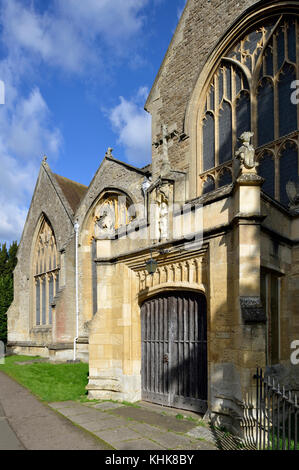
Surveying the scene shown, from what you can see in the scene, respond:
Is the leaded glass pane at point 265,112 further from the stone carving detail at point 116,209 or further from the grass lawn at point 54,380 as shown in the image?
the grass lawn at point 54,380

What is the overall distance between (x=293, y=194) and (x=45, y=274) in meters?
17.3

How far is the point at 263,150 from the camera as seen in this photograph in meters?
10.5

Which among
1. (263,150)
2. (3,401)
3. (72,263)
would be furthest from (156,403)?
(72,263)

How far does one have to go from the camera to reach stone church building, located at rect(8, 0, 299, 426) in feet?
21.9

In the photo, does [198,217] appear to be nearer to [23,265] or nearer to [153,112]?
[153,112]

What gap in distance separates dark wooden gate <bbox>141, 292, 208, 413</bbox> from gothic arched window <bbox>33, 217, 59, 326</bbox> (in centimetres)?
1318

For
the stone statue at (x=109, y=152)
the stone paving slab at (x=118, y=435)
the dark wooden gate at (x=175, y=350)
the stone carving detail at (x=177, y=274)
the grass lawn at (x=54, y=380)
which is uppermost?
the stone statue at (x=109, y=152)

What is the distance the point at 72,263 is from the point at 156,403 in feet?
36.9

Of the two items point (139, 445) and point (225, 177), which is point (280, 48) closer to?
point (225, 177)

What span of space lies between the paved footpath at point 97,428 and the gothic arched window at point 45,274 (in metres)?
13.1

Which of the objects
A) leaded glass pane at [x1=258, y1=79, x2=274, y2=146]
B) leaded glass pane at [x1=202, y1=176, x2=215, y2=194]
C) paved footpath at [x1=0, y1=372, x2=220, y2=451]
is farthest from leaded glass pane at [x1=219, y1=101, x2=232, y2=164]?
paved footpath at [x1=0, y1=372, x2=220, y2=451]

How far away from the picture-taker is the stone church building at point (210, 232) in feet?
21.9

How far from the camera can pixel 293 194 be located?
8.76m

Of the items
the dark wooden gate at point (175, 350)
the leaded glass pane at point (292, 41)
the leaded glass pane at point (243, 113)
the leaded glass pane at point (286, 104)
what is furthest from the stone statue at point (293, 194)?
the leaded glass pane at point (292, 41)
